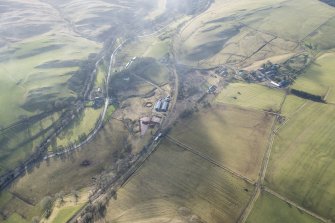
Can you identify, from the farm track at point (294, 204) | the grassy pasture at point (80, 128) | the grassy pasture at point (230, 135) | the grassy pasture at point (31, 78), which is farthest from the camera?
the grassy pasture at point (31, 78)

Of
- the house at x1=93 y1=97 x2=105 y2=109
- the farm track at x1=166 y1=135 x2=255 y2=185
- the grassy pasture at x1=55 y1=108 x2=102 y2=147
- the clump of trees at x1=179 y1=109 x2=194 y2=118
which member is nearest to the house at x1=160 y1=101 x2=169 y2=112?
the clump of trees at x1=179 y1=109 x2=194 y2=118

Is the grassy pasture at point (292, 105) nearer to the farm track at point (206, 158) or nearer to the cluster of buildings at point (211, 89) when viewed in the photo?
the cluster of buildings at point (211, 89)

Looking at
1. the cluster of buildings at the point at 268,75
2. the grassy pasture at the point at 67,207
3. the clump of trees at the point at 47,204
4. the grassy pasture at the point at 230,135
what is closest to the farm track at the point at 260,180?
the grassy pasture at the point at 230,135

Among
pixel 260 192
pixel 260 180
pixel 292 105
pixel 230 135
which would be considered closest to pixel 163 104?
pixel 230 135

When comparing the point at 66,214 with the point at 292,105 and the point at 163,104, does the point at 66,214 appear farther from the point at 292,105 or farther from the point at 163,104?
the point at 292,105

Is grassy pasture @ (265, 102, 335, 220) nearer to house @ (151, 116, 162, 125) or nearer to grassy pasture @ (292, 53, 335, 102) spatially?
grassy pasture @ (292, 53, 335, 102)

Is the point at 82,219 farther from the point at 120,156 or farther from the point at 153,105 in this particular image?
the point at 153,105
